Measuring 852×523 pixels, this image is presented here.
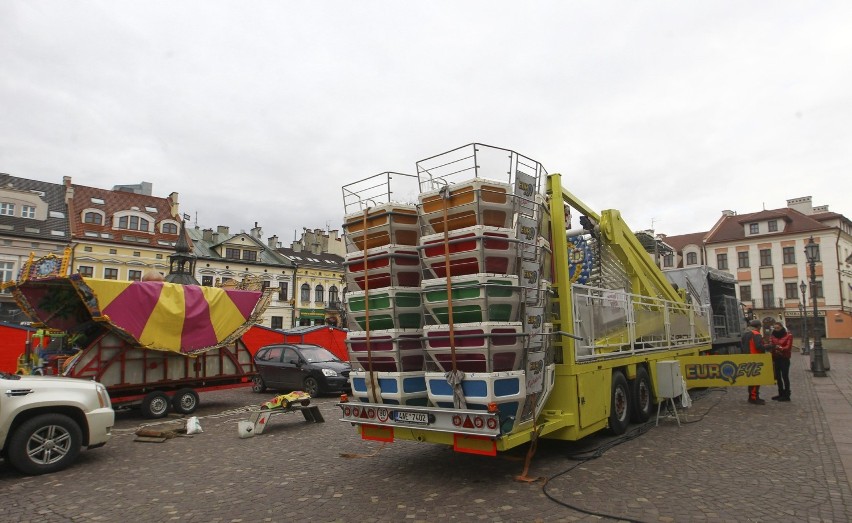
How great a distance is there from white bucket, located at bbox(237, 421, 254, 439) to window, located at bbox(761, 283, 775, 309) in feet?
187

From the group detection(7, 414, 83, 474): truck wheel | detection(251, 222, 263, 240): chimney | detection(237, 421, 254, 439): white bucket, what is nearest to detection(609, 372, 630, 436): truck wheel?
detection(237, 421, 254, 439): white bucket

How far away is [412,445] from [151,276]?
9.62 meters

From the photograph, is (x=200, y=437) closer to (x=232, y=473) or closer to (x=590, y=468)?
(x=232, y=473)

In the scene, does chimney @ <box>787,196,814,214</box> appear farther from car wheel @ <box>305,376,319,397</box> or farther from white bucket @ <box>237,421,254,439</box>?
white bucket @ <box>237,421,254,439</box>

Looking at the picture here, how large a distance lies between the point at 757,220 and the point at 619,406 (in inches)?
2202

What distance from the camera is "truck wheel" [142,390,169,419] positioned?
1148cm

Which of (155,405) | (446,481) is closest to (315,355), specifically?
(155,405)

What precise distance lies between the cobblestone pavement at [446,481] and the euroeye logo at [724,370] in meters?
0.99

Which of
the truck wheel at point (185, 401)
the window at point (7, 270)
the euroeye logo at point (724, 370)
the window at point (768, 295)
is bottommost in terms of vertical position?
the truck wheel at point (185, 401)

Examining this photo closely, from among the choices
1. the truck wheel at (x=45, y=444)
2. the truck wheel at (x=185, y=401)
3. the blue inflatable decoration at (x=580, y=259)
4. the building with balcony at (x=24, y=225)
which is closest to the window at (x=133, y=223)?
the building with balcony at (x=24, y=225)

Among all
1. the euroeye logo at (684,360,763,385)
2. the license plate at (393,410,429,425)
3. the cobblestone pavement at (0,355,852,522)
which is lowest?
the cobblestone pavement at (0,355,852,522)

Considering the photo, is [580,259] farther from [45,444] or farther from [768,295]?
[768,295]

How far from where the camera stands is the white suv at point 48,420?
22.2 ft

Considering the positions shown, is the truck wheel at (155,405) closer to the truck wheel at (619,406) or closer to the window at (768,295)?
the truck wheel at (619,406)
